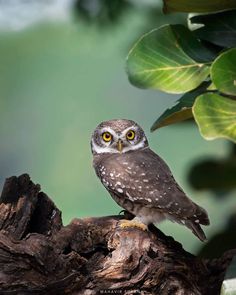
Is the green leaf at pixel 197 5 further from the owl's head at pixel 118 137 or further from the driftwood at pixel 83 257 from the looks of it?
the driftwood at pixel 83 257

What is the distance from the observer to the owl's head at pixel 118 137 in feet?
5.83

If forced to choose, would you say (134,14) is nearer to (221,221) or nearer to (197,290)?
(221,221)

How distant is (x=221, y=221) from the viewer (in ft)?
6.74

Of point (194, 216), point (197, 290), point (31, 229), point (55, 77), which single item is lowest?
point (197, 290)

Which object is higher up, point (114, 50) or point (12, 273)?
point (114, 50)

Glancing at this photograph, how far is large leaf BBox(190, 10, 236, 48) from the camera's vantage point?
1708mm

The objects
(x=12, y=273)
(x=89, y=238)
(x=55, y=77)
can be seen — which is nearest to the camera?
(x=12, y=273)

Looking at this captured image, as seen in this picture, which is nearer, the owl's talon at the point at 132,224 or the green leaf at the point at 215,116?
the green leaf at the point at 215,116

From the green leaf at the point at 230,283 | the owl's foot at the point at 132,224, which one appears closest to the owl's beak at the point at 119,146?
the owl's foot at the point at 132,224

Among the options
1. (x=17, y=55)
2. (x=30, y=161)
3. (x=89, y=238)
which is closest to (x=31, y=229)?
(x=89, y=238)

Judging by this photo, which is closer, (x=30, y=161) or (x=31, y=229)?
(x=31, y=229)

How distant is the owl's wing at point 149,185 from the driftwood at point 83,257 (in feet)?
0.21

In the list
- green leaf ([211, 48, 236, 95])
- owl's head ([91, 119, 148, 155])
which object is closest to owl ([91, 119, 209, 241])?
owl's head ([91, 119, 148, 155])

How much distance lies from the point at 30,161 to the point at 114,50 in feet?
1.29
